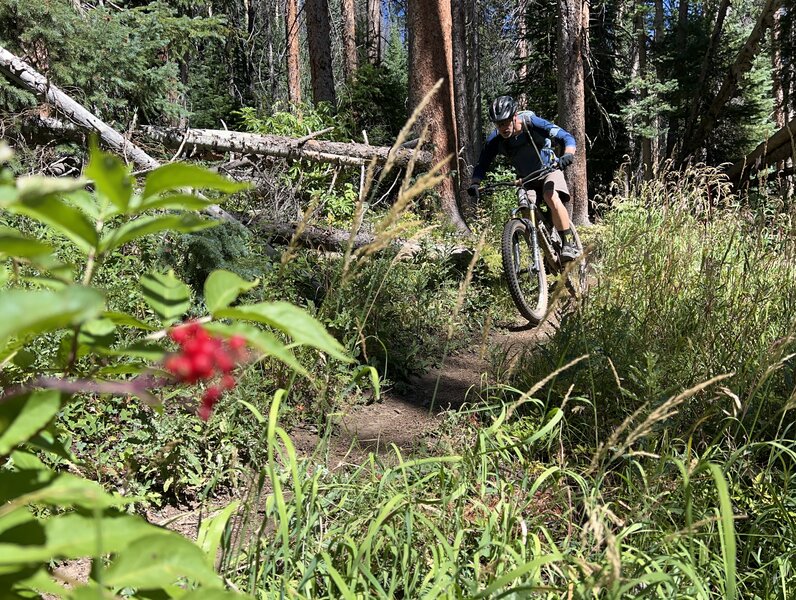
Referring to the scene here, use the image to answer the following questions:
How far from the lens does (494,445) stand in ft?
8.98

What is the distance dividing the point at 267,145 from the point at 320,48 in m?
5.80

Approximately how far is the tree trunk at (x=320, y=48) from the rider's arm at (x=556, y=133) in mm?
6610

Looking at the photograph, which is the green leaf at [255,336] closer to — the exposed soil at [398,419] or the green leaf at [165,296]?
the green leaf at [165,296]

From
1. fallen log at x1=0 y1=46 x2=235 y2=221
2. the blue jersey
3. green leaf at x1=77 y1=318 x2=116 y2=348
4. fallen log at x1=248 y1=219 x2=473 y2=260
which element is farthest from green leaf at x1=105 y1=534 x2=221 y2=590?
the blue jersey

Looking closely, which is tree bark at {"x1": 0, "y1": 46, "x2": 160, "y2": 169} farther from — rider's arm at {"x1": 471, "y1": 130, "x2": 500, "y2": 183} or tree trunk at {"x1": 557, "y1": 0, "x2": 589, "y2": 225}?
tree trunk at {"x1": 557, "y1": 0, "x2": 589, "y2": 225}

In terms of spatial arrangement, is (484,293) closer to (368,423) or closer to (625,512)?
(368,423)

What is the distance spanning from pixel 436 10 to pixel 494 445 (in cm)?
753

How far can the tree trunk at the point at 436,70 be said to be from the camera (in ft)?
28.3

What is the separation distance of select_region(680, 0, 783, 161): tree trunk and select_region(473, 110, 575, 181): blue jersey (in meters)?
7.60

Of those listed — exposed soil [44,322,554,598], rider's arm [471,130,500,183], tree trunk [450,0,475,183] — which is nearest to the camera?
exposed soil [44,322,554,598]

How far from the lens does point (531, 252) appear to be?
623 cm

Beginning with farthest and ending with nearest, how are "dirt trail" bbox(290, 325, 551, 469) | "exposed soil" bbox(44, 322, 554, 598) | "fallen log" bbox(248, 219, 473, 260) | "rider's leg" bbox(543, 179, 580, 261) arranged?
"rider's leg" bbox(543, 179, 580, 261) → "fallen log" bbox(248, 219, 473, 260) → "dirt trail" bbox(290, 325, 551, 469) → "exposed soil" bbox(44, 322, 554, 598)

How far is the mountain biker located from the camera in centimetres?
612

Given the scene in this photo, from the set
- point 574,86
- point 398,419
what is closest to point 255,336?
point 398,419
